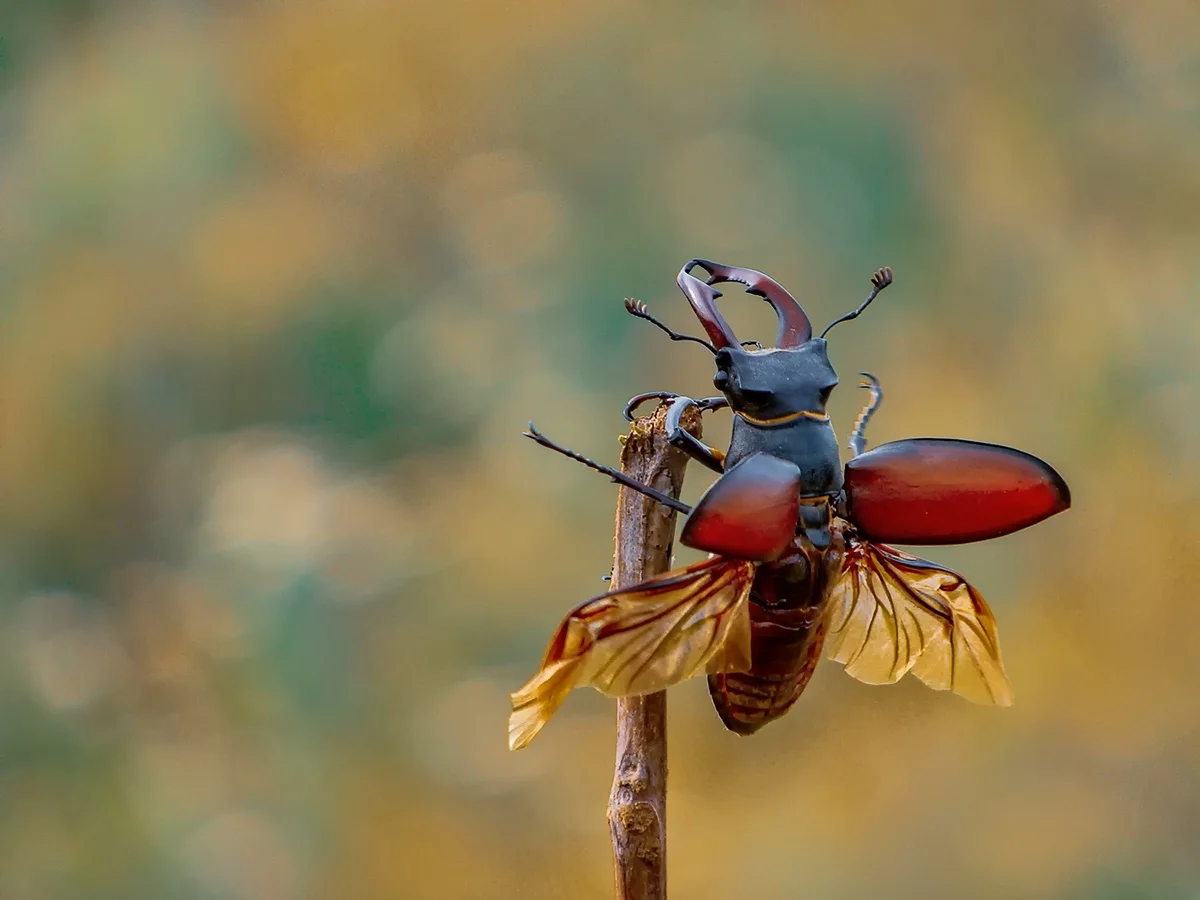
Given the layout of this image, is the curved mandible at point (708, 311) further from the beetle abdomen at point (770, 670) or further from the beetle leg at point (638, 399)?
the beetle abdomen at point (770, 670)

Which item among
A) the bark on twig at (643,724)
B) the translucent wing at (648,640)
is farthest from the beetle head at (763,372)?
the translucent wing at (648,640)

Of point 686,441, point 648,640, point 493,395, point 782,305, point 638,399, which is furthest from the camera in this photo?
point 493,395

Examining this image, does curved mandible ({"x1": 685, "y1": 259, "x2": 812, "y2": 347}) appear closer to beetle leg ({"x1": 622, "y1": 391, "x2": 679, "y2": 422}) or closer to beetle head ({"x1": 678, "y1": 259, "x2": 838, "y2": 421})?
beetle head ({"x1": 678, "y1": 259, "x2": 838, "y2": 421})

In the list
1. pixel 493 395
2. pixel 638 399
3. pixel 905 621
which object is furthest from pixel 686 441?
pixel 493 395

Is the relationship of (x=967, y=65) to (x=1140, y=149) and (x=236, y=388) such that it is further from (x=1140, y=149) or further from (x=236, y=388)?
(x=236, y=388)

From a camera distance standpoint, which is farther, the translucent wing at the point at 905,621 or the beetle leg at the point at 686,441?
the translucent wing at the point at 905,621

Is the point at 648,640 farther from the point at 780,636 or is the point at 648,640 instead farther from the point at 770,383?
the point at 770,383

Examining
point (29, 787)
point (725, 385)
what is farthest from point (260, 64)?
point (725, 385)
